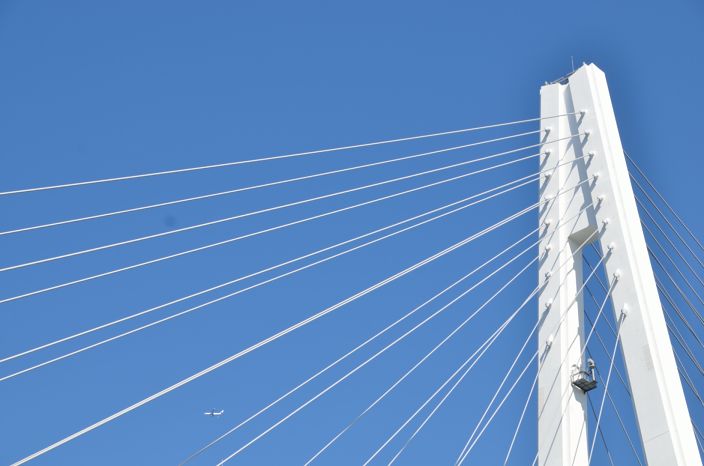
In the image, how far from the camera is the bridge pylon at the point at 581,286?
6848 mm

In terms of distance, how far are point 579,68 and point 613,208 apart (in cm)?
172

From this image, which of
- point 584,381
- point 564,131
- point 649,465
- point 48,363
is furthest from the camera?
point 564,131

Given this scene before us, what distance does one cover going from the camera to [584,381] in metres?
7.52

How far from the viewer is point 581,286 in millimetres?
8172

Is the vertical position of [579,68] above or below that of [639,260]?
above

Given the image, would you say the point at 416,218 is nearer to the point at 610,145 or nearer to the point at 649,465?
the point at 610,145

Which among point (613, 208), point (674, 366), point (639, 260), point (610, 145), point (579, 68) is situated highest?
point (579, 68)

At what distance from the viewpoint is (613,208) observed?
7.95 m

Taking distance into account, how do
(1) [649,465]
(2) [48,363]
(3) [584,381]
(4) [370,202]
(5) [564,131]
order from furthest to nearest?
(5) [564,131] → (4) [370,202] → (3) [584,381] → (1) [649,465] → (2) [48,363]

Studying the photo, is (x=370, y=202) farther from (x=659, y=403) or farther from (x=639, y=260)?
(x=659, y=403)

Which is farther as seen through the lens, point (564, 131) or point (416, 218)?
point (564, 131)

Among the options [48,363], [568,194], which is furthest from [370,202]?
[48,363]

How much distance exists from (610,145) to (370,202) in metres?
2.16

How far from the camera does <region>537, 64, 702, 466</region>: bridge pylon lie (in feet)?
22.5
